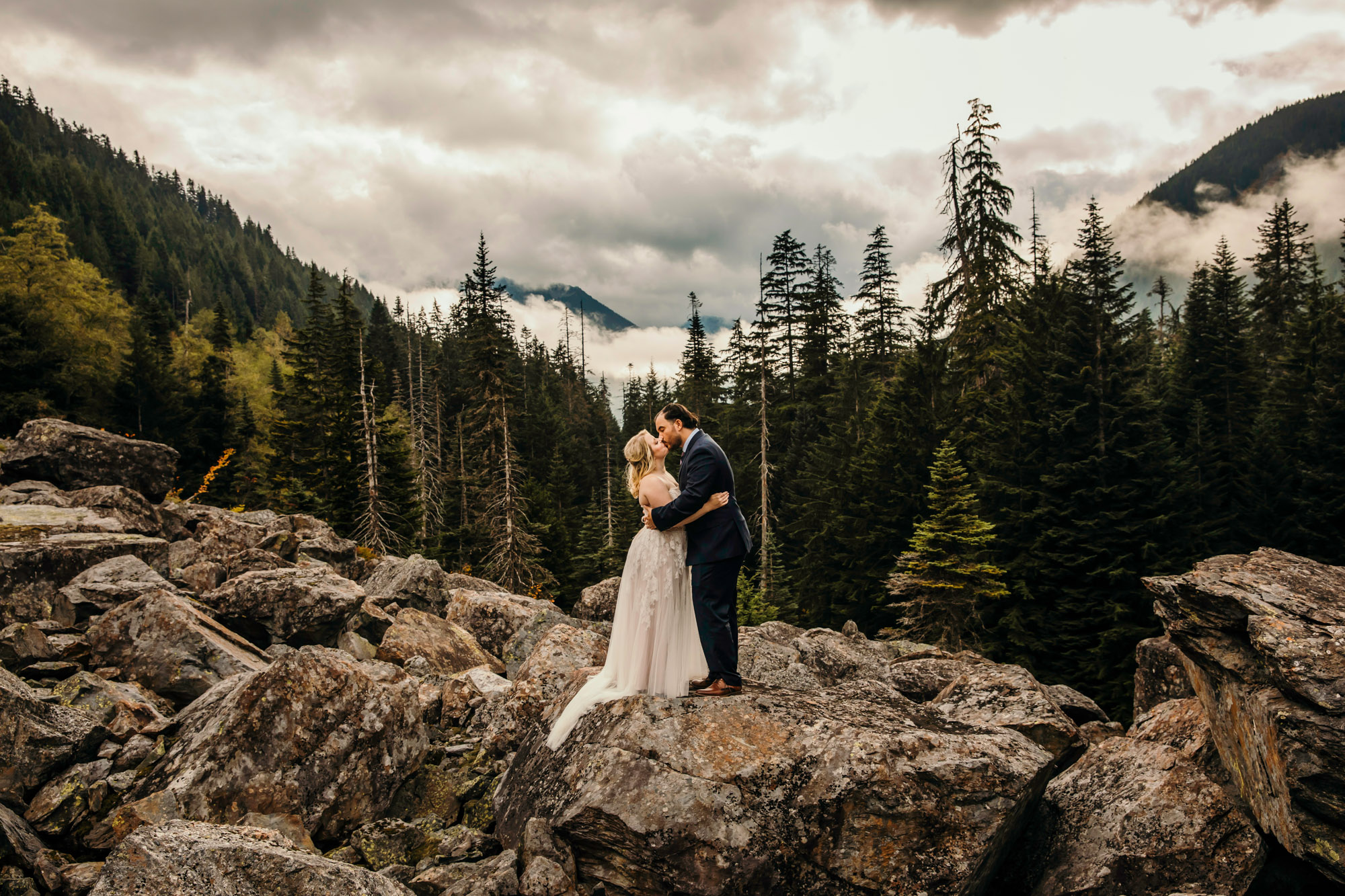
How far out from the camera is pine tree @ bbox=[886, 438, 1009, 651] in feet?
70.0

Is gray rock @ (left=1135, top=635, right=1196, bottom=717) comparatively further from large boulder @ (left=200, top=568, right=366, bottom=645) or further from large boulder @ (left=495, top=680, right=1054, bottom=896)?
large boulder @ (left=200, top=568, right=366, bottom=645)

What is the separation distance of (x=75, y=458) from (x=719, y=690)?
747 inches

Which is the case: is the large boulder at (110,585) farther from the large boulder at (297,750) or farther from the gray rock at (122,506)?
the large boulder at (297,750)

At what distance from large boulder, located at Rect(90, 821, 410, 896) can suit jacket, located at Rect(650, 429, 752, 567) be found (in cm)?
344

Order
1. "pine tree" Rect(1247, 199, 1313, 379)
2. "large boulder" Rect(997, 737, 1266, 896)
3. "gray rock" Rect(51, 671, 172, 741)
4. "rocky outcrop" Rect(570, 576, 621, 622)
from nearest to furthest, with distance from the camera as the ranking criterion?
"large boulder" Rect(997, 737, 1266, 896) → "gray rock" Rect(51, 671, 172, 741) → "rocky outcrop" Rect(570, 576, 621, 622) → "pine tree" Rect(1247, 199, 1313, 379)

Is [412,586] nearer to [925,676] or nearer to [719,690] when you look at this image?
[925,676]

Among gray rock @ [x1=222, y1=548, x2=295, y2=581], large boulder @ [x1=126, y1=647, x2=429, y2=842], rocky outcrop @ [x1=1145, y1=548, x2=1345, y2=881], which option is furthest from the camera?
gray rock @ [x1=222, y1=548, x2=295, y2=581]

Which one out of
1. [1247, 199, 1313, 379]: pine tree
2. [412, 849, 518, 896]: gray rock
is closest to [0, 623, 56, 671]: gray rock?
[412, 849, 518, 896]: gray rock

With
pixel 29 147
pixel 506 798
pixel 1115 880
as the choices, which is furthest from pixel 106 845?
pixel 29 147

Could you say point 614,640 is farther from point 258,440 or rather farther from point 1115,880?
point 258,440

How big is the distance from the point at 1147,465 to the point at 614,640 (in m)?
23.4

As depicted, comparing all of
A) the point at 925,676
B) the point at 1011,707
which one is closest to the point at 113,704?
the point at 1011,707

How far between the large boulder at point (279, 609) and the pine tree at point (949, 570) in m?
17.6

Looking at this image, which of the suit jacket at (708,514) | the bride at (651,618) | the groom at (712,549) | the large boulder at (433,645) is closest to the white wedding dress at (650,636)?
the bride at (651,618)
